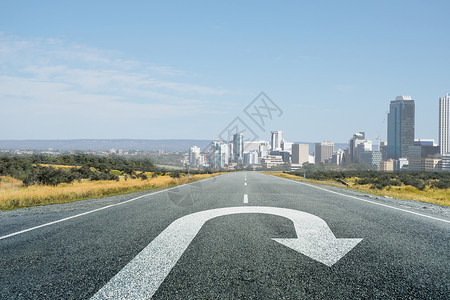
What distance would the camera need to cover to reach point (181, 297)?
270 cm

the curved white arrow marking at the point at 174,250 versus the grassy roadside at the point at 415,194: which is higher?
the curved white arrow marking at the point at 174,250

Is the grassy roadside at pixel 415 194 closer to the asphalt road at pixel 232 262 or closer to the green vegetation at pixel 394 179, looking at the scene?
the green vegetation at pixel 394 179

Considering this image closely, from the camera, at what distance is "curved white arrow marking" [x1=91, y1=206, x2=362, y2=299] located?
9.53 feet

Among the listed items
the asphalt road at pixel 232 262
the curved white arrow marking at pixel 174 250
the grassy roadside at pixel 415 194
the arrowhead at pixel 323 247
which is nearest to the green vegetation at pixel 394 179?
the grassy roadside at pixel 415 194

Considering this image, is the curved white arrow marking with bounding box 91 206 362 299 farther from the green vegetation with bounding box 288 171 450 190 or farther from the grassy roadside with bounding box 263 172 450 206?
the green vegetation with bounding box 288 171 450 190

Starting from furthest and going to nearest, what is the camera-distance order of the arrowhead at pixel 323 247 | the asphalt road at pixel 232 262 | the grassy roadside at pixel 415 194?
the grassy roadside at pixel 415 194
the arrowhead at pixel 323 247
the asphalt road at pixel 232 262

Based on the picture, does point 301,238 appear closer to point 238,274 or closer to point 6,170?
point 238,274

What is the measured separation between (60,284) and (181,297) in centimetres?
130

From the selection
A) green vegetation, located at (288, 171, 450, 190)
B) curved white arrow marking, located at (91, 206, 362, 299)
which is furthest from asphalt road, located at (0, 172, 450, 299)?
green vegetation, located at (288, 171, 450, 190)

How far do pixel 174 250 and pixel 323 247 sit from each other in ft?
6.68

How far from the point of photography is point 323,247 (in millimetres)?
4137

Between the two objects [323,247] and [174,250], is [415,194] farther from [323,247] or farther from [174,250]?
[174,250]

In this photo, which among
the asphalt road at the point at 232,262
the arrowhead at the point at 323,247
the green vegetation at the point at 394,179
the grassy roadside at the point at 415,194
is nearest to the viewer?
the asphalt road at the point at 232,262

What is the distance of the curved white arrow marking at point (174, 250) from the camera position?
2.90 meters
